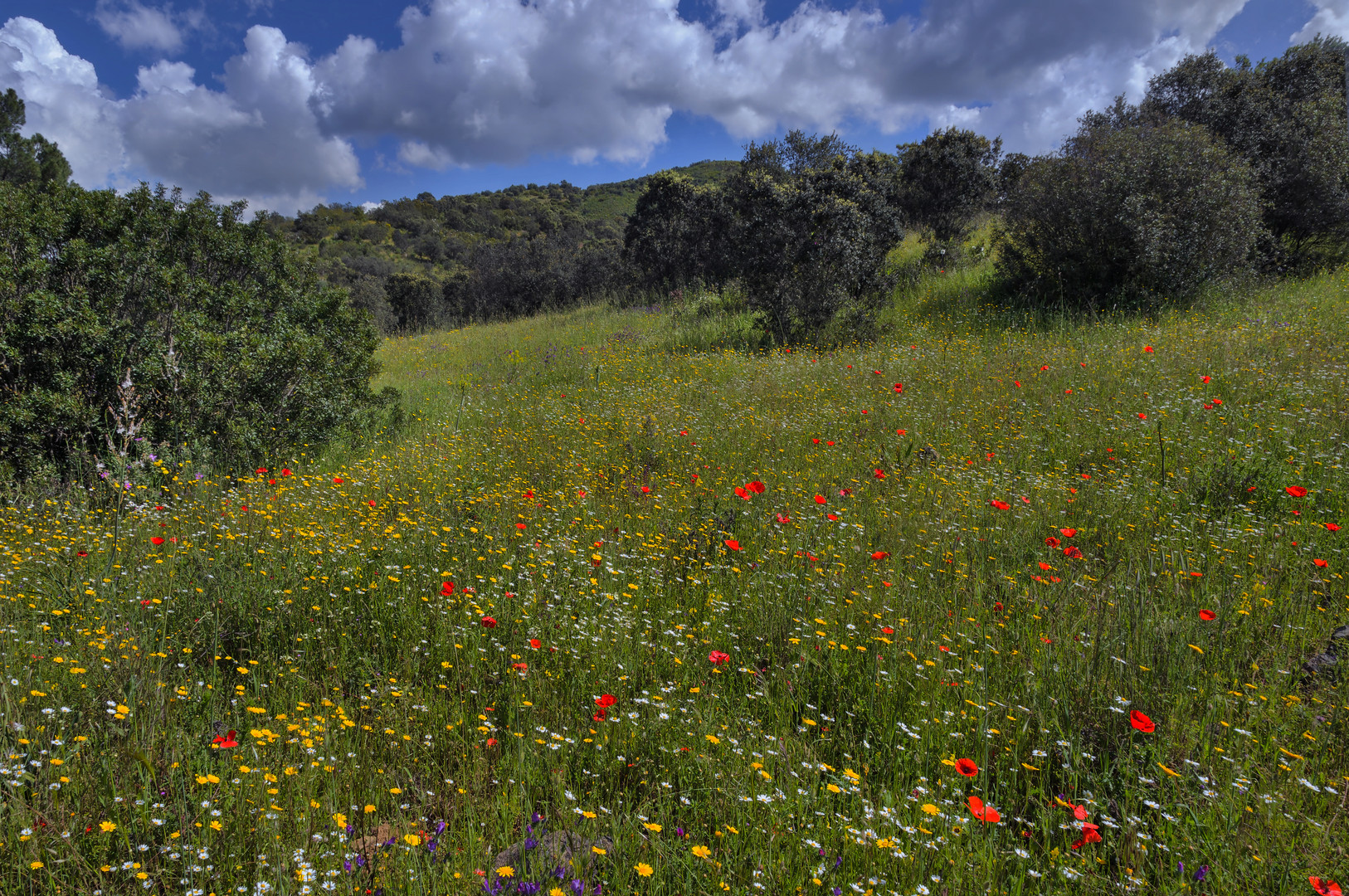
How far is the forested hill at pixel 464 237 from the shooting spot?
28656mm

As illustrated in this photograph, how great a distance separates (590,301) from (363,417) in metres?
13.5

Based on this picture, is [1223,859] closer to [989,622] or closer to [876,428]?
[989,622]

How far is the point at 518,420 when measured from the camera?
7.68 metres

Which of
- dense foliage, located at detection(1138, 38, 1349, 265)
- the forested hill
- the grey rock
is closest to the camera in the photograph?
the grey rock

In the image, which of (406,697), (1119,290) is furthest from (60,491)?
(1119,290)

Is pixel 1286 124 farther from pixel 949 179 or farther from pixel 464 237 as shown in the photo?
pixel 464 237

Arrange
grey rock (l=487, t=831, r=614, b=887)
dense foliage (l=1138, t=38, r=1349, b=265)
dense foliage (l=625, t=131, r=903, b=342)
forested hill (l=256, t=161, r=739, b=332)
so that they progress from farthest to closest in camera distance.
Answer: forested hill (l=256, t=161, r=739, b=332) → dense foliage (l=1138, t=38, r=1349, b=265) → dense foliage (l=625, t=131, r=903, b=342) → grey rock (l=487, t=831, r=614, b=887)

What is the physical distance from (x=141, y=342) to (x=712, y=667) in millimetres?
6177

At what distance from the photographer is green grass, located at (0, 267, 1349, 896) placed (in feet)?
5.81

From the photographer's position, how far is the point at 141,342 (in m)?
5.63

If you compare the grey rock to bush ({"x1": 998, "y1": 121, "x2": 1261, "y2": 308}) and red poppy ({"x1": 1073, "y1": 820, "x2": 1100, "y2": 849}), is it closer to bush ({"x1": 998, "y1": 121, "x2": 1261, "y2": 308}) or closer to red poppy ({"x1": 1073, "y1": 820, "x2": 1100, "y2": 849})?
red poppy ({"x1": 1073, "y1": 820, "x2": 1100, "y2": 849})

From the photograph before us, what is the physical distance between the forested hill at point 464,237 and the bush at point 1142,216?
516 inches

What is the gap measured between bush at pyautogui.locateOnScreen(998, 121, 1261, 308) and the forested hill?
43.0ft

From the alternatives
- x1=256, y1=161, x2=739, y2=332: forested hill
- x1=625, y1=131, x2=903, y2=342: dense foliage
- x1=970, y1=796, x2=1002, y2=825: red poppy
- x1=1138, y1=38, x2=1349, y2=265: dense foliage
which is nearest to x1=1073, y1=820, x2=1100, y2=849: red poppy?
x1=970, y1=796, x2=1002, y2=825: red poppy
